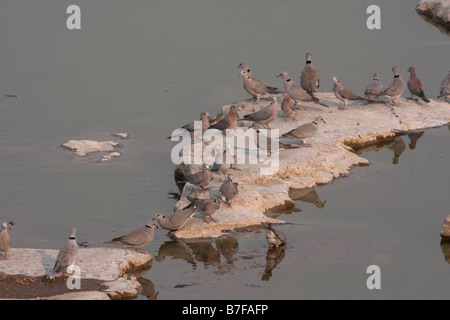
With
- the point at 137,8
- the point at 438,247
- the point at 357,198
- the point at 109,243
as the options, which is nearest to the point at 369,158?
the point at 357,198

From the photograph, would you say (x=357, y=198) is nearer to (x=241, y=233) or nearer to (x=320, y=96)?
(x=241, y=233)

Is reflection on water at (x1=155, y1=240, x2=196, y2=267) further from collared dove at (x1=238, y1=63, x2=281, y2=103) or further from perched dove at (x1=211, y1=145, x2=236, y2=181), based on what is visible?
collared dove at (x1=238, y1=63, x2=281, y2=103)

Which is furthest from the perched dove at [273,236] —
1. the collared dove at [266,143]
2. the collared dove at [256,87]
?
the collared dove at [256,87]

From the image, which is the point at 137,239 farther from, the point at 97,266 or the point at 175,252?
the point at 97,266

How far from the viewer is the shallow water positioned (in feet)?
54.9

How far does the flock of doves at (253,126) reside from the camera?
1614 cm

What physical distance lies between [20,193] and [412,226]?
8.26 meters

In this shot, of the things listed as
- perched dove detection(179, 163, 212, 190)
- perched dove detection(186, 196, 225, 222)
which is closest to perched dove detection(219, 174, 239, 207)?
perched dove detection(186, 196, 225, 222)

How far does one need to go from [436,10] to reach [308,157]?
15.1 meters

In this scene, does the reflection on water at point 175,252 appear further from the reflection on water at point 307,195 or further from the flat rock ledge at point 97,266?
the reflection on water at point 307,195

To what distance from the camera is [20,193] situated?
20.3 m

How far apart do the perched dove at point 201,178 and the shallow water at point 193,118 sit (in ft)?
3.32

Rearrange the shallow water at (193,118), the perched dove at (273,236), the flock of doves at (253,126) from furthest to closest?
the perched dove at (273,236)
the shallow water at (193,118)
the flock of doves at (253,126)

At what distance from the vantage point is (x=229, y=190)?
1839 cm
